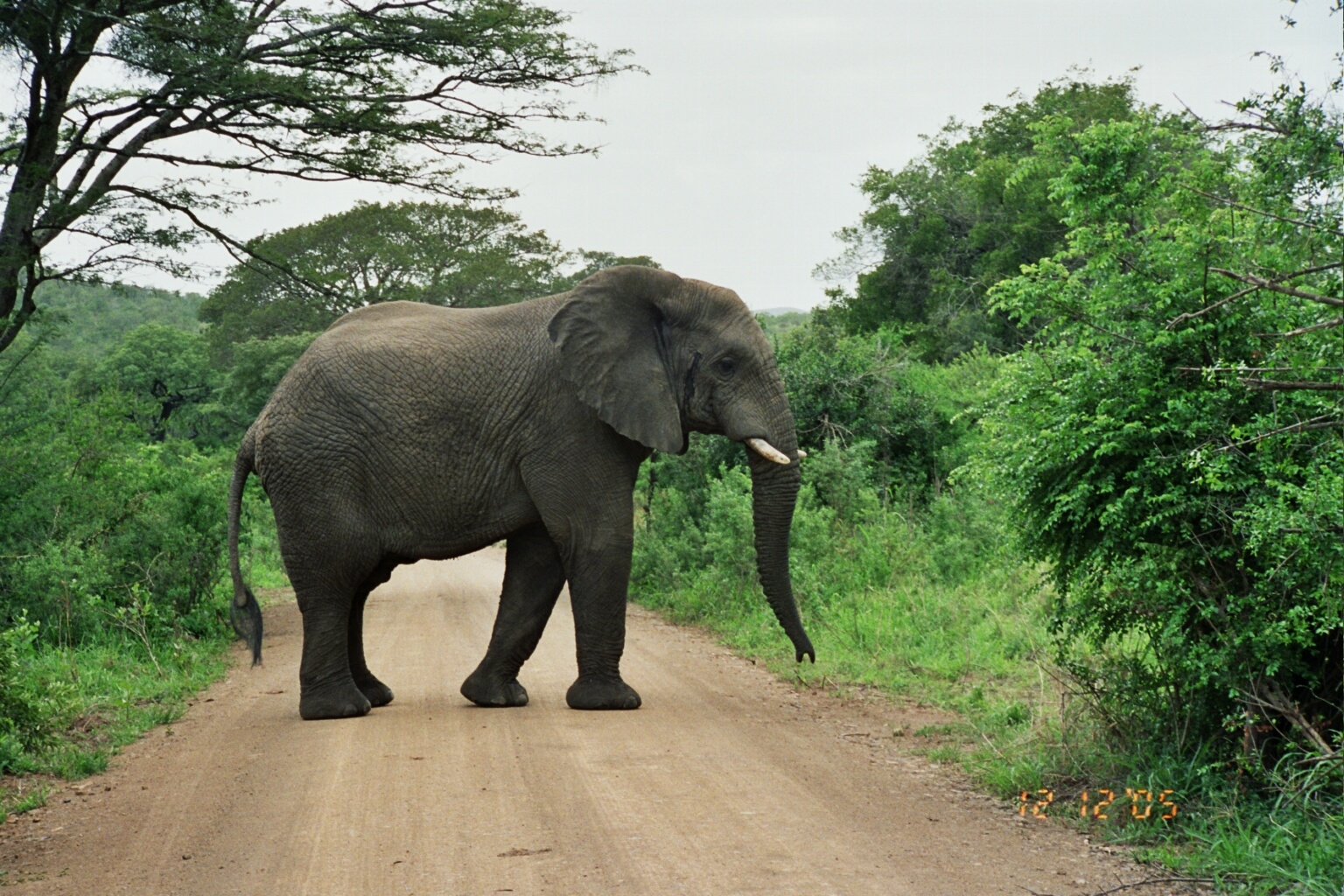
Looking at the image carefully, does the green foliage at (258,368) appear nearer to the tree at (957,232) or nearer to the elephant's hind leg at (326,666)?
the tree at (957,232)

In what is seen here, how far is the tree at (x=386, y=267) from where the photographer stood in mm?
34188

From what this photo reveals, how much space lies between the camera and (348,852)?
5676 mm

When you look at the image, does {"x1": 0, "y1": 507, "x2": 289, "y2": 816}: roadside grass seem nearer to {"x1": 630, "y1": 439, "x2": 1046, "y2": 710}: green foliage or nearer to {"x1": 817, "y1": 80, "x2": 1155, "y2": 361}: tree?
{"x1": 630, "y1": 439, "x2": 1046, "y2": 710}: green foliage

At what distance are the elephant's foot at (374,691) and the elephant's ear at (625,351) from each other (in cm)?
261

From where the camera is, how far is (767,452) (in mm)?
8977

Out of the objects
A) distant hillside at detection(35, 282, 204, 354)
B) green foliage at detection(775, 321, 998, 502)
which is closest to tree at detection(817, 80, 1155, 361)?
green foliage at detection(775, 321, 998, 502)

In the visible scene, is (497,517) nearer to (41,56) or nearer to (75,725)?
(75,725)

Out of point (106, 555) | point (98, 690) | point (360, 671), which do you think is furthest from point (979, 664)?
point (106, 555)

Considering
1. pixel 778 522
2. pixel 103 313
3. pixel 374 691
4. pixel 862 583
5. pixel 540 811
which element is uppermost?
pixel 103 313

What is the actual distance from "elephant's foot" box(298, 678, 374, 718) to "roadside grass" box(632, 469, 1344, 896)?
344 centimetres

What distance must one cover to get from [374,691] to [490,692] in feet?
3.16

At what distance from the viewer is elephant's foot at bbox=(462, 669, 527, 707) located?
363 inches
